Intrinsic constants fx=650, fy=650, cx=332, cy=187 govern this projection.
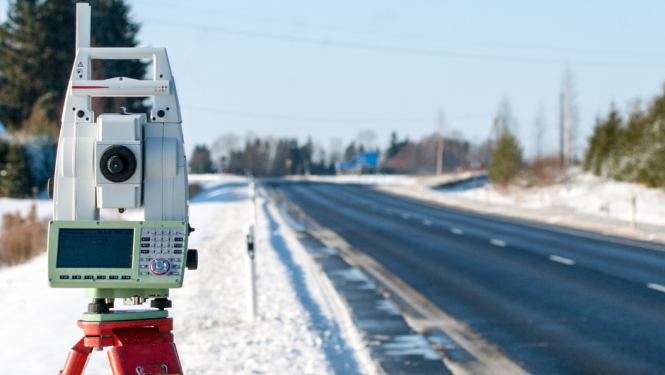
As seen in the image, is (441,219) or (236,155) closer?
(441,219)

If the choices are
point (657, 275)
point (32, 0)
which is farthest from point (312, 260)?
point (32, 0)

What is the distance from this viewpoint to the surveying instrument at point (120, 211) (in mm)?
3059

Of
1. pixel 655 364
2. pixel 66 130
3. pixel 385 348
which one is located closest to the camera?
pixel 66 130

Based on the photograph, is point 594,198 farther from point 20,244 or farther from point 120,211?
point 120,211

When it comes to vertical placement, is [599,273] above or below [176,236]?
below

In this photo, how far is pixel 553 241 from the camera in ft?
58.7

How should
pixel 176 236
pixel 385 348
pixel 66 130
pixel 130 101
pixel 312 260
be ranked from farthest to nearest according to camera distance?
pixel 130 101 → pixel 312 260 → pixel 385 348 → pixel 66 130 → pixel 176 236

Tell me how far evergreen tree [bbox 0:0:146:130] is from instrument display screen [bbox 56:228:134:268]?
38.1m

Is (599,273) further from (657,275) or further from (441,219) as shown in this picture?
(441,219)

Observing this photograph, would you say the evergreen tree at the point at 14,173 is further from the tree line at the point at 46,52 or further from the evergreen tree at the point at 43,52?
the evergreen tree at the point at 43,52

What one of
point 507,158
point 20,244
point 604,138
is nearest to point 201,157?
point 507,158

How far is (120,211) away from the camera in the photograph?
324 cm

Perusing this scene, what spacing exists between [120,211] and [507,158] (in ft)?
144

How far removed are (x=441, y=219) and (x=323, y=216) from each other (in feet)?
16.4
